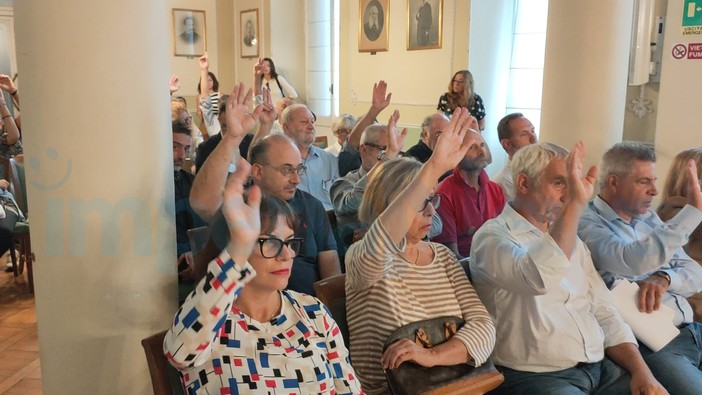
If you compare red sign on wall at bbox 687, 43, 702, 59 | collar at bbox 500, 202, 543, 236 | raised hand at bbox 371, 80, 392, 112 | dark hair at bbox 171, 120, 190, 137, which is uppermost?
red sign on wall at bbox 687, 43, 702, 59

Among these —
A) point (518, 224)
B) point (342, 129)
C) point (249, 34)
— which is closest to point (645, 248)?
point (518, 224)

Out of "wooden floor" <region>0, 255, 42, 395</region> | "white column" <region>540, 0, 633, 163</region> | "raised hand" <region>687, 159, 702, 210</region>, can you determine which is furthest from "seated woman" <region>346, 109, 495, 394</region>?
"white column" <region>540, 0, 633, 163</region>

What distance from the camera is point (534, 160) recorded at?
2262 mm

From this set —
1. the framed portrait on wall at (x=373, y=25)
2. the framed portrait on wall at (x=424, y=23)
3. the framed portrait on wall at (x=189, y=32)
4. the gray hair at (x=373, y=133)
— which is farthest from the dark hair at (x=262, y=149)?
the framed portrait on wall at (x=189, y=32)

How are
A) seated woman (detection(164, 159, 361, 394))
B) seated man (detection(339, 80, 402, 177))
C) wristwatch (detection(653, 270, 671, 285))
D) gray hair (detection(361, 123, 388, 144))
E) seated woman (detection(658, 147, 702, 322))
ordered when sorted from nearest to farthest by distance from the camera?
seated woman (detection(164, 159, 361, 394))
wristwatch (detection(653, 270, 671, 285))
seated woman (detection(658, 147, 702, 322))
gray hair (detection(361, 123, 388, 144))
seated man (detection(339, 80, 402, 177))

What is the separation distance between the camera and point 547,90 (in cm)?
420

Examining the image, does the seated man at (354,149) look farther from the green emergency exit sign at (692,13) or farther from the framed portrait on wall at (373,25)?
the framed portrait on wall at (373,25)

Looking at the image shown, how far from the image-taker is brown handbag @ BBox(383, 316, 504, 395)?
1.84 meters

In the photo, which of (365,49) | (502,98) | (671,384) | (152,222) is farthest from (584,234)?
(365,49)

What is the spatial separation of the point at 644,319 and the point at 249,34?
8607 millimetres

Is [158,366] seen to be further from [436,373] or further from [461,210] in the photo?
[461,210]

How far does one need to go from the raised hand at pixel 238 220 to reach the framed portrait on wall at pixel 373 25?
21.0 ft

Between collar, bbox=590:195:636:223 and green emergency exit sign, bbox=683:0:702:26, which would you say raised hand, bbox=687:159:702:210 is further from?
green emergency exit sign, bbox=683:0:702:26

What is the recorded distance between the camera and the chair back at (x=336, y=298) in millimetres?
2074
